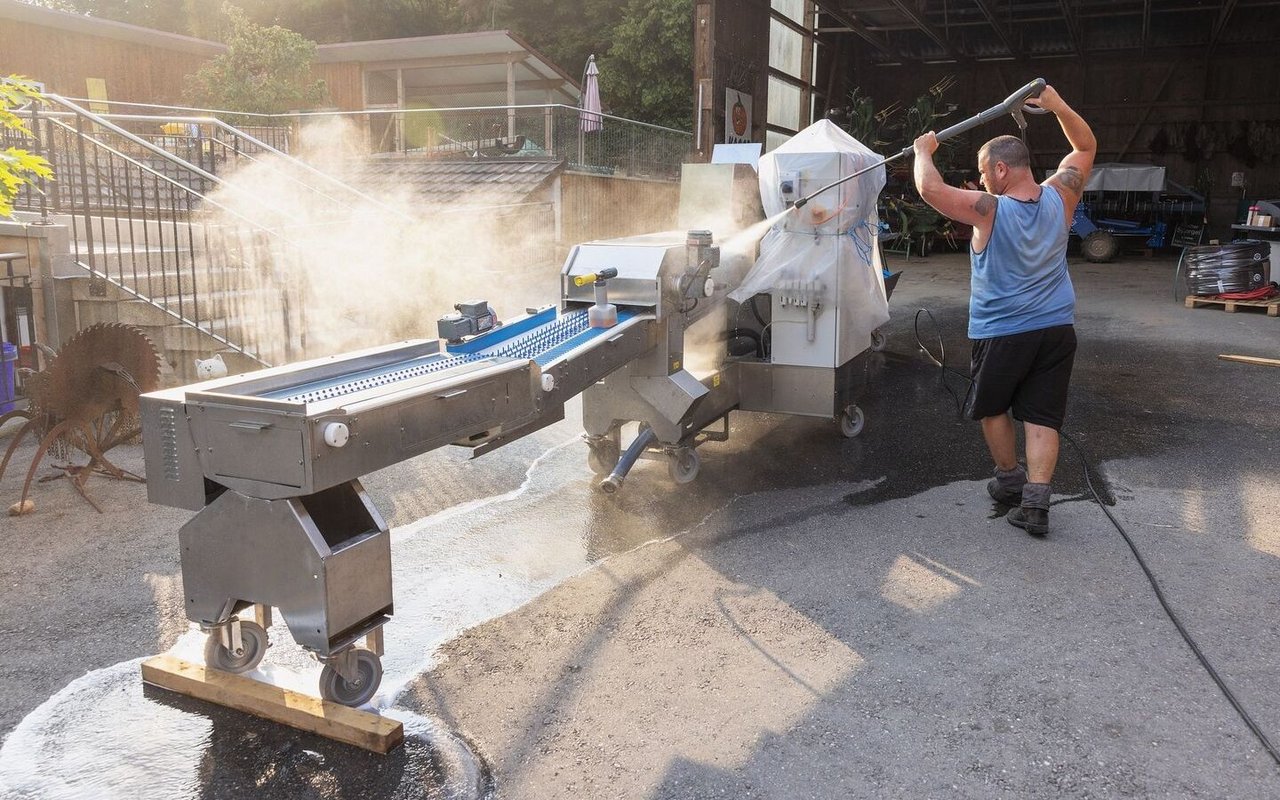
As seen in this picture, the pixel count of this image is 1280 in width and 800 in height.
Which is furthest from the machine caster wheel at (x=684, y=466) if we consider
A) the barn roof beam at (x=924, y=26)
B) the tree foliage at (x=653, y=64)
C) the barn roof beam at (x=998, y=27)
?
the tree foliage at (x=653, y=64)

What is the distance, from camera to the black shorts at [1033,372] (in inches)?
184

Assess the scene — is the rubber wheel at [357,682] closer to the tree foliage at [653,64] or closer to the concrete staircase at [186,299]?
the concrete staircase at [186,299]

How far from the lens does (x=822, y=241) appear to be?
18.4 feet

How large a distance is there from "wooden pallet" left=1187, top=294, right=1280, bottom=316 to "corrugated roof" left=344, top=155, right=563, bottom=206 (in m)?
8.98

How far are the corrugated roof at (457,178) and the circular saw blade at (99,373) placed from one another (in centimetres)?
858

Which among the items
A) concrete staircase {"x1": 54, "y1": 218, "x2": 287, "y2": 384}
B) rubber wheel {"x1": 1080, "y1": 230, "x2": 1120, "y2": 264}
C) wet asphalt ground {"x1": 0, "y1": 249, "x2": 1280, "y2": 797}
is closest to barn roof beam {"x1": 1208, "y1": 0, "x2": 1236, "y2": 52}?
rubber wheel {"x1": 1080, "y1": 230, "x2": 1120, "y2": 264}

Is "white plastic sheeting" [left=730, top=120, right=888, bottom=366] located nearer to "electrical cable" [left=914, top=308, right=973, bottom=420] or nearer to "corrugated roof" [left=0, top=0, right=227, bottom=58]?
"electrical cable" [left=914, top=308, right=973, bottom=420]

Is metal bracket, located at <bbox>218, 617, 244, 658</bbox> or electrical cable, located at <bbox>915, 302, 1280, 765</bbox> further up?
metal bracket, located at <bbox>218, 617, 244, 658</bbox>

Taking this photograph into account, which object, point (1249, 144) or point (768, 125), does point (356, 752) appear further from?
point (1249, 144)

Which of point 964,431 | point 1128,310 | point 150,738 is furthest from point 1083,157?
Answer: point 1128,310

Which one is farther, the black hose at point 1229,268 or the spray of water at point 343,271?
the black hose at point 1229,268

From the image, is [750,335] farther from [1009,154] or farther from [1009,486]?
[1009,154]

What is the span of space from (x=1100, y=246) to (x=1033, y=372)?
1551cm

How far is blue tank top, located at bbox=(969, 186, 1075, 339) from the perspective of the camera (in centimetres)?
459
